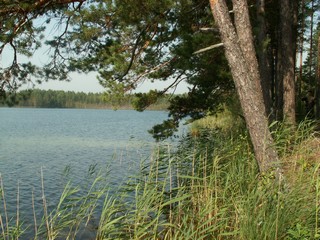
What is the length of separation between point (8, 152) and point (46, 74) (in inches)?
384

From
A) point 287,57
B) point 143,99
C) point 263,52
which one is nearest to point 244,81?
point 263,52

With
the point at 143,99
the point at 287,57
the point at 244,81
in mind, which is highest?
the point at 287,57

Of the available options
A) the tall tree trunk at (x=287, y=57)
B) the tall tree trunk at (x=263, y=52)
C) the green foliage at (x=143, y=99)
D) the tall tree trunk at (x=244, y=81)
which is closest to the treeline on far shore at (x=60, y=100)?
the green foliage at (x=143, y=99)

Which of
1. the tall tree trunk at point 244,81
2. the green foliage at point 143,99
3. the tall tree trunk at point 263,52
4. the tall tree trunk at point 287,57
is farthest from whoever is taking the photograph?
the green foliage at point 143,99

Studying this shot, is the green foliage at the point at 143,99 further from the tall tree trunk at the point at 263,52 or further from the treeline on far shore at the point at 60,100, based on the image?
the treeline on far shore at the point at 60,100

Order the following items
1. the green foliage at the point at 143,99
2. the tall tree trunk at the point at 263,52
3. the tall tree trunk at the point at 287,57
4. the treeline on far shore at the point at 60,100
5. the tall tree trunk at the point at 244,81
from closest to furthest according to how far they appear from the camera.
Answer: the tall tree trunk at the point at 244,81, the tall tree trunk at the point at 263,52, the tall tree trunk at the point at 287,57, the green foliage at the point at 143,99, the treeline on far shore at the point at 60,100

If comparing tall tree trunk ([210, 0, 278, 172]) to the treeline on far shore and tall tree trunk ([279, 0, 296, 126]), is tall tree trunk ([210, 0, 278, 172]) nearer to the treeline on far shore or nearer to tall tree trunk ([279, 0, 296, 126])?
tall tree trunk ([279, 0, 296, 126])

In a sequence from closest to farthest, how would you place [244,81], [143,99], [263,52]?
[244,81] < [263,52] < [143,99]

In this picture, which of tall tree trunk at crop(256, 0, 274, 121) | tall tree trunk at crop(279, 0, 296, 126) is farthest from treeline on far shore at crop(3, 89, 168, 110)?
tall tree trunk at crop(256, 0, 274, 121)

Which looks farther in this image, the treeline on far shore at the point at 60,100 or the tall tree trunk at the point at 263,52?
the treeline on far shore at the point at 60,100

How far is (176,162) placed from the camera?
18.1 feet

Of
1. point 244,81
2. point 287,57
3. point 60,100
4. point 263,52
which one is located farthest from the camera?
point 60,100

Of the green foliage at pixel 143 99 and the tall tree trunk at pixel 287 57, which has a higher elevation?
the tall tree trunk at pixel 287 57

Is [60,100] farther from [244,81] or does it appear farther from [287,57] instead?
[244,81]
